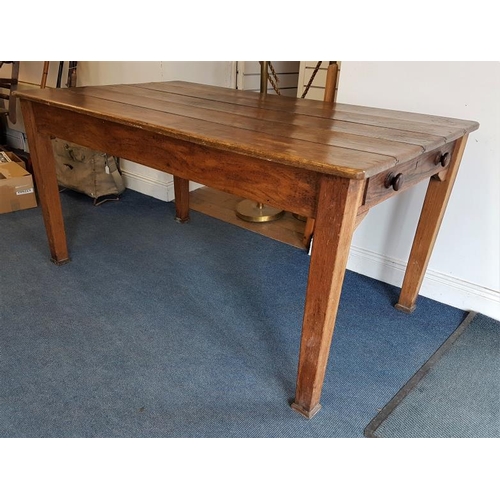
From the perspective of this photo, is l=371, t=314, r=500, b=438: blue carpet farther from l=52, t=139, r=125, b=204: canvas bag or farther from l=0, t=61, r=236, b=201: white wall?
l=52, t=139, r=125, b=204: canvas bag

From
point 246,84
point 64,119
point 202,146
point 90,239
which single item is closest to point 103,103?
point 64,119

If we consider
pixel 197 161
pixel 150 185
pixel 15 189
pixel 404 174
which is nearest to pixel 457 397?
pixel 404 174

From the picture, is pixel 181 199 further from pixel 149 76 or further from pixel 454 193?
pixel 454 193

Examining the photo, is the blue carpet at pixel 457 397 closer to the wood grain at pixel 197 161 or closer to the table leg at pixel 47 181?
the wood grain at pixel 197 161

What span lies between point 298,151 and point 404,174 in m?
0.31

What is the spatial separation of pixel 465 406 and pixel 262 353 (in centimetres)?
64

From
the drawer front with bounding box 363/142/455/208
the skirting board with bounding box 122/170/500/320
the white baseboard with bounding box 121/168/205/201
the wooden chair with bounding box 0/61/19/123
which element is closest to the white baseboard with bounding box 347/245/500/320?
the skirting board with bounding box 122/170/500/320

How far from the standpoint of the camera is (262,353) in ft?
5.03

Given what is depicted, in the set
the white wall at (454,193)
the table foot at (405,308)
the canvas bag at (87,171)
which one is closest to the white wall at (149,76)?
the canvas bag at (87,171)

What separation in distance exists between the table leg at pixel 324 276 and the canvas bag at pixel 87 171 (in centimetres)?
184

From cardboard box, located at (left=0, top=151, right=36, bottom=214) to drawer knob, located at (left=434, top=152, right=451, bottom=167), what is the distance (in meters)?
2.14

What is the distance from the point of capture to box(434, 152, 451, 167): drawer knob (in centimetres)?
135
